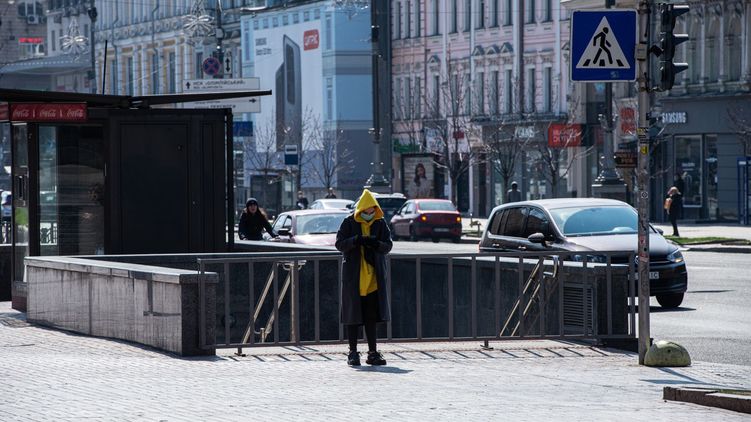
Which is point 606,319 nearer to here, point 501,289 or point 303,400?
point 501,289

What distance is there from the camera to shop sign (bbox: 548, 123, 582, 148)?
61438 millimetres

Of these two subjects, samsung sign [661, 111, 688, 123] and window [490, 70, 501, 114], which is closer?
samsung sign [661, 111, 688, 123]

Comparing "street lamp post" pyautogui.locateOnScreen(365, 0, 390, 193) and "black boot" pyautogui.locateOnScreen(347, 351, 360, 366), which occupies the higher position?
"street lamp post" pyautogui.locateOnScreen(365, 0, 390, 193)

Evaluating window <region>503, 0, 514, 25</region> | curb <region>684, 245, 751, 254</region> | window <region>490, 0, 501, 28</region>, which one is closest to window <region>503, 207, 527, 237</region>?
curb <region>684, 245, 751, 254</region>

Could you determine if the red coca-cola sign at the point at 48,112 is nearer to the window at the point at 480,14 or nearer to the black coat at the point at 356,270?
the black coat at the point at 356,270

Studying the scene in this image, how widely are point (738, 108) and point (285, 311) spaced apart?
39.4 meters

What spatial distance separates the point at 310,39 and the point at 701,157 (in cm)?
3275

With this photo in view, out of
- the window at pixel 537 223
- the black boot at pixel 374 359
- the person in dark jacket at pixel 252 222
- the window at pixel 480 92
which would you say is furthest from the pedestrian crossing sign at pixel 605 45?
the window at pixel 480 92

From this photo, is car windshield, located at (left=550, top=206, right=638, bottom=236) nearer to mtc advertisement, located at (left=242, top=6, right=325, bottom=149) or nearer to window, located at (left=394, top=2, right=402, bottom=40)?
window, located at (left=394, top=2, right=402, bottom=40)

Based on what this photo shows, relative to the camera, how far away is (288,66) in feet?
288

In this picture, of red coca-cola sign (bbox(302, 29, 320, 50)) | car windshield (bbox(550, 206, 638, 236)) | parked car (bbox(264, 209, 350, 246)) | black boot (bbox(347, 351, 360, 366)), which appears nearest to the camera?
black boot (bbox(347, 351, 360, 366))

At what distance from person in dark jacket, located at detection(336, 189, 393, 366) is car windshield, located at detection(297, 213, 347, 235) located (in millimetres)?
16574

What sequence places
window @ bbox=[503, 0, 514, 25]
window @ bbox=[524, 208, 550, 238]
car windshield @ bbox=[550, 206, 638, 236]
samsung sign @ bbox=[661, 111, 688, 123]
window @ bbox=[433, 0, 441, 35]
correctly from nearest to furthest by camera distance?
car windshield @ bbox=[550, 206, 638, 236], window @ bbox=[524, 208, 550, 238], samsung sign @ bbox=[661, 111, 688, 123], window @ bbox=[503, 0, 514, 25], window @ bbox=[433, 0, 441, 35]

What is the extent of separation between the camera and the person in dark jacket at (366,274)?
48.0ft
